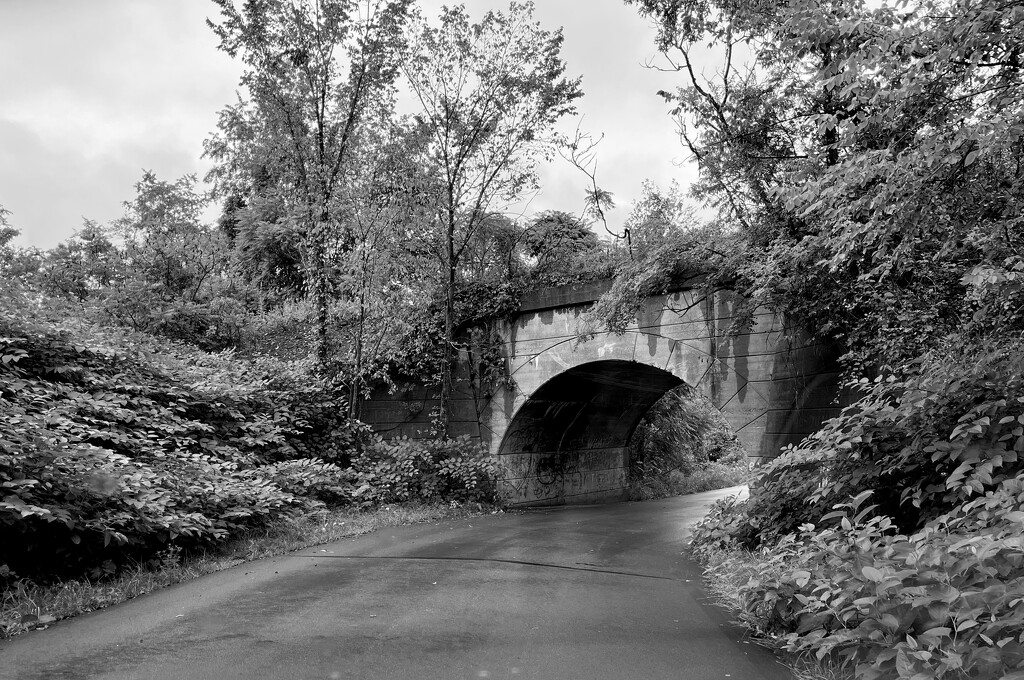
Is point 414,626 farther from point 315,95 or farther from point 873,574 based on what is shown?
point 315,95

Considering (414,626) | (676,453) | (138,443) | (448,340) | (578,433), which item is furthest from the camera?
(676,453)

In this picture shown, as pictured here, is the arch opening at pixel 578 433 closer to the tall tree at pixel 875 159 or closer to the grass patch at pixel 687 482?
the grass patch at pixel 687 482

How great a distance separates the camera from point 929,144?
402 centimetres

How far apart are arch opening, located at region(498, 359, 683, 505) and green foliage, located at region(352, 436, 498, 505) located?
2.41 ft

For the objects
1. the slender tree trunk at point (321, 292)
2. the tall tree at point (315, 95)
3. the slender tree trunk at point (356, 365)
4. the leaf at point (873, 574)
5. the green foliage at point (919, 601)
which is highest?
the tall tree at point (315, 95)

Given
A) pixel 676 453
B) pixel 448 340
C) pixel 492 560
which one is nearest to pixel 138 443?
pixel 492 560

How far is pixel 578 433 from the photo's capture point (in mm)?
13758

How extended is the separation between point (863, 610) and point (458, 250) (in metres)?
9.79

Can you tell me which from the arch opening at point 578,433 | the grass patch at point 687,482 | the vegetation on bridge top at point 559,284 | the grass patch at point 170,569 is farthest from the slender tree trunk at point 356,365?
the grass patch at point 687,482

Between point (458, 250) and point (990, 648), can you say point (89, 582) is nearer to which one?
point (990, 648)

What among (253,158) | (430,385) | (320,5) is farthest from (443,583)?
(253,158)

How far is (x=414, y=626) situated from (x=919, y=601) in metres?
2.78

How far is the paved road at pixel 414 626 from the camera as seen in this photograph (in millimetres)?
3592

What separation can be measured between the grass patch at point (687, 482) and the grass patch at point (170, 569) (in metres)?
6.89
